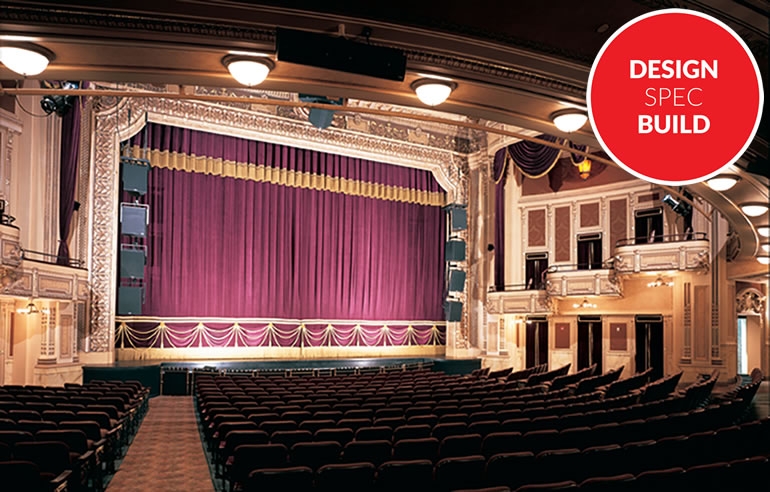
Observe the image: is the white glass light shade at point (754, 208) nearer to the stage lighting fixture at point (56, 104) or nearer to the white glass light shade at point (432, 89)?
the white glass light shade at point (432, 89)

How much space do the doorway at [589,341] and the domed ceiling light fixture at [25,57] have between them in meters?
19.4

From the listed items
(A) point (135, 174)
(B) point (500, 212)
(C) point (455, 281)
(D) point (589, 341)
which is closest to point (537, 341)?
(D) point (589, 341)

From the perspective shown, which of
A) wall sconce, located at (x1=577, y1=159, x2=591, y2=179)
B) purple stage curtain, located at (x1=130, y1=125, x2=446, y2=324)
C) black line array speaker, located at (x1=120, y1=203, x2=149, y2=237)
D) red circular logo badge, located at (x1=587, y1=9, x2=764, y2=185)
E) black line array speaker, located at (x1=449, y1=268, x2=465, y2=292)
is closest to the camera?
red circular logo badge, located at (x1=587, y1=9, x2=764, y2=185)

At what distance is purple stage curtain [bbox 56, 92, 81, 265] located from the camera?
15977mm

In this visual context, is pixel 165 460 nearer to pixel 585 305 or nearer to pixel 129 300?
pixel 129 300

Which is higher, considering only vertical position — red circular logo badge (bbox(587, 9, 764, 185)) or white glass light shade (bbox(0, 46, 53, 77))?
white glass light shade (bbox(0, 46, 53, 77))

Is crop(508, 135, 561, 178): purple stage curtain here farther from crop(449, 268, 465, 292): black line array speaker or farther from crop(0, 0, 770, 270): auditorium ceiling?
crop(0, 0, 770, 270): auditorium ceiling

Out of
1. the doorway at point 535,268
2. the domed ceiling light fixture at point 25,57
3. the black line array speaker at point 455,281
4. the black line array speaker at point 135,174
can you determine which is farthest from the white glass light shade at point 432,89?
the black line array speaker at point 455,281

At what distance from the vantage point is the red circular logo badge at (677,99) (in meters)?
3.68

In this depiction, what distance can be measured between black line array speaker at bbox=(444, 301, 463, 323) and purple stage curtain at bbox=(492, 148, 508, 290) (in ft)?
5.36

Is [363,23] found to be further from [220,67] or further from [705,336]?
[705,336]

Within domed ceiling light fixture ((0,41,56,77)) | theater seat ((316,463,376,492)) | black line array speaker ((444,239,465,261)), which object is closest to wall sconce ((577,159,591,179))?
black line array speaker ((444,239,465,261))

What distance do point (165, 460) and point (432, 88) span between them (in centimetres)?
559

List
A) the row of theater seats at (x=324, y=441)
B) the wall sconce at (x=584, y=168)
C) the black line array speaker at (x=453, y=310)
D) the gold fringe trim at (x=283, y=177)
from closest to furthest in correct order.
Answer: the row of theater seats at (x=324, y=441) → the gold fringe trim at (x=283, y=177) → the wall sconce at (x=584, y=168) → the black line array speaker at (x=453, y=310)
